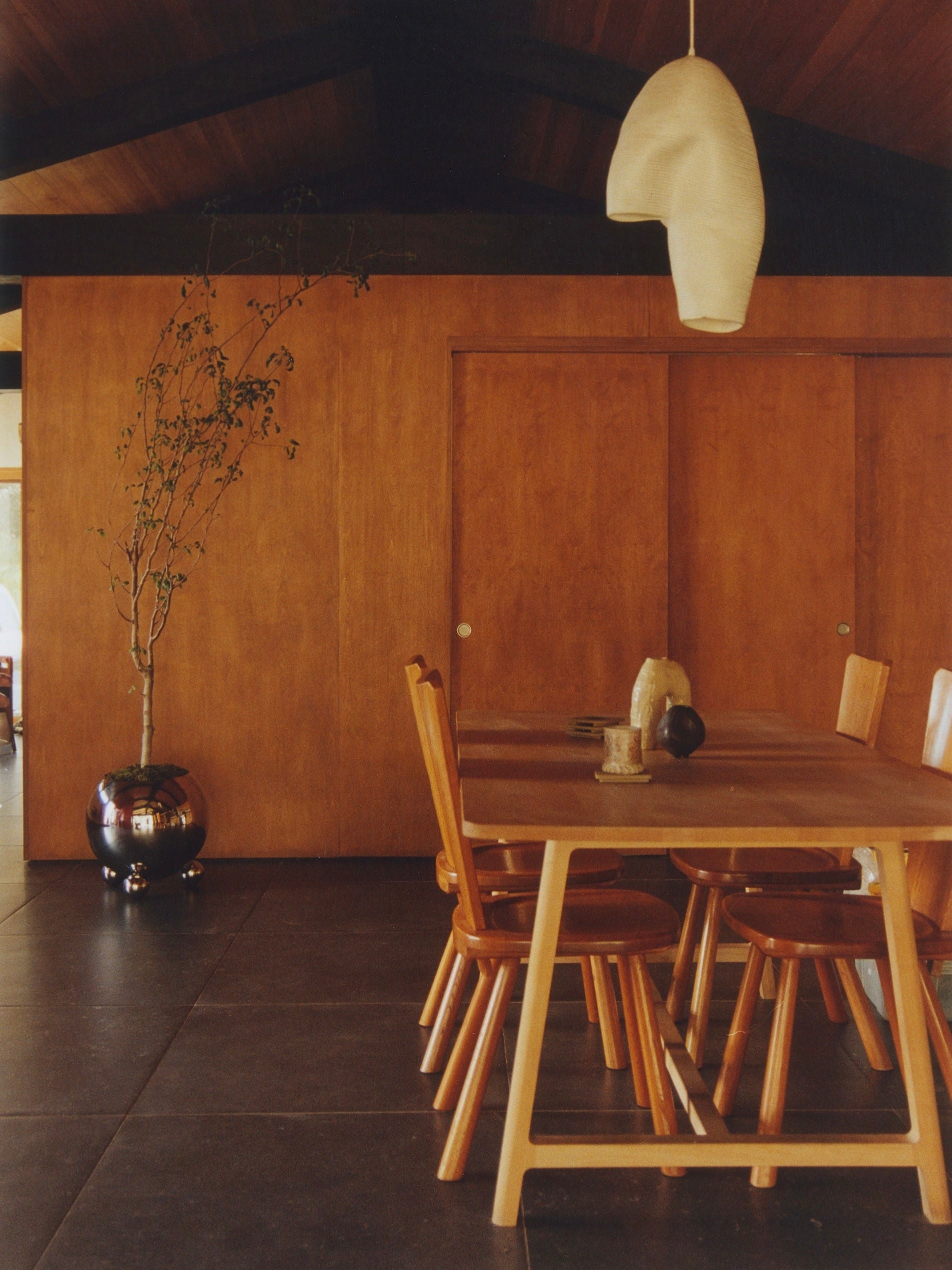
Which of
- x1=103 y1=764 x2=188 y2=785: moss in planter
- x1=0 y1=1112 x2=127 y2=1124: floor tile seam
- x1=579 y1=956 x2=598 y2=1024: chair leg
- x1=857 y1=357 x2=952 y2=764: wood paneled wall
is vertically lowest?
x1=0 y1=1112 x2=127 y2=1124: floor tile seam

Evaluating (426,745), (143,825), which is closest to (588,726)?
(426,745)

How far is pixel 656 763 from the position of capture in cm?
258

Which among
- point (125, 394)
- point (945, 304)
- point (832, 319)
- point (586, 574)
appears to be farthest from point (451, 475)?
point (945, 304)

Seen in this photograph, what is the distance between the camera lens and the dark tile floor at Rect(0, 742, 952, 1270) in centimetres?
197

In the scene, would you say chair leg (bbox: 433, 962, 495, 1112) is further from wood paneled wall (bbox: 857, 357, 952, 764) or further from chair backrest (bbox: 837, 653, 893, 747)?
wood paneled wall (bbox: 857, 357, 952, 764)

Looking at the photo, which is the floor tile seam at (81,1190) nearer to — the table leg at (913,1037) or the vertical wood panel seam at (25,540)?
the table leg at (913,1037)

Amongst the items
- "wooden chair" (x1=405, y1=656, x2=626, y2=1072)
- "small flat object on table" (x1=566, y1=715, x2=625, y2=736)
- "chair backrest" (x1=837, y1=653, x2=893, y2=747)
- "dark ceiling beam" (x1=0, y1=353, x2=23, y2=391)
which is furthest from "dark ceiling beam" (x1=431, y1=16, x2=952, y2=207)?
"dark ceiling beam" (x1=0, y1=353, x2=23, y2=391)

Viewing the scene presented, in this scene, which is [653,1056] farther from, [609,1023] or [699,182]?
[699,182]

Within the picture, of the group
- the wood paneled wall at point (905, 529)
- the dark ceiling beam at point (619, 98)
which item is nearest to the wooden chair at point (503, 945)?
the wood paneled wall at point (905, 529)

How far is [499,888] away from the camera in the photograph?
2.76m

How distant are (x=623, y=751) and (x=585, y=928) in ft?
1.19

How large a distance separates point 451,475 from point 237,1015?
8.21 feet

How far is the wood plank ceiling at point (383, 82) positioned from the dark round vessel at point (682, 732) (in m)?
2.75

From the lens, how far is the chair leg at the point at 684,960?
2.99m
